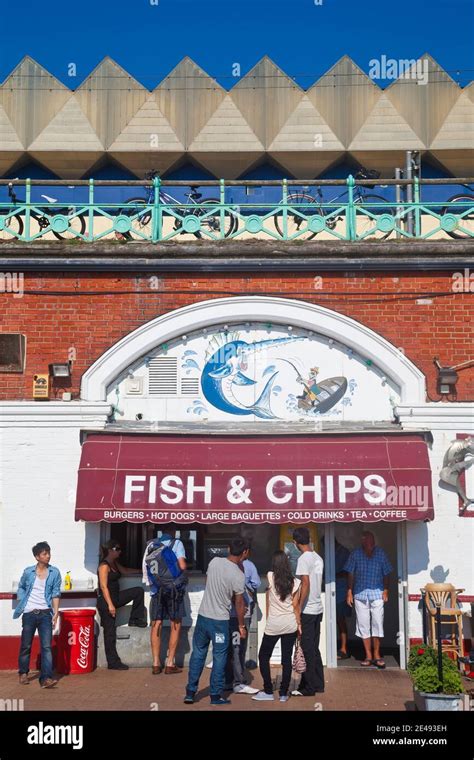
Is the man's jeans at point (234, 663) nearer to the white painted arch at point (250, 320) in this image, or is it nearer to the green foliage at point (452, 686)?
the green foliage at point (452, 686)

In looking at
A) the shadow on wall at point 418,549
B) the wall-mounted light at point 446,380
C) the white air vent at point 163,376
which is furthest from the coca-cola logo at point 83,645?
the wall-mounted light at point 446,380

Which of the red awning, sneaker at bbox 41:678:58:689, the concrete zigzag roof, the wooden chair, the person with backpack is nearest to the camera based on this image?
sneaker at bbox 41:678:58:689

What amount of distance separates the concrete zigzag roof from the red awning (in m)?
9.17

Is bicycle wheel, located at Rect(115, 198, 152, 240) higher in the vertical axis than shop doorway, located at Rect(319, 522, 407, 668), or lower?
higher

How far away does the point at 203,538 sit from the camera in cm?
1152

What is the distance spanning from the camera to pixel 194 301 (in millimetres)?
11758

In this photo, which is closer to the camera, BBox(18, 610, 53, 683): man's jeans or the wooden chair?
BBox(18, 610, 53, 683): man's jeans

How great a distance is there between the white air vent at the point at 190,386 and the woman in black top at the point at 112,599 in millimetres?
2131

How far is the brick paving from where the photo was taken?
9109 mm

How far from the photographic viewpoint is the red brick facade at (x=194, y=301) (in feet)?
38.2

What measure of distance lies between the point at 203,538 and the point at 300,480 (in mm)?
1596

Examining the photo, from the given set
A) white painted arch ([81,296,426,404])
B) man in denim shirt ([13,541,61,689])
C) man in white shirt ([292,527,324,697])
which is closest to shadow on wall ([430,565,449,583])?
man in white shirt ([292,527,324,697])

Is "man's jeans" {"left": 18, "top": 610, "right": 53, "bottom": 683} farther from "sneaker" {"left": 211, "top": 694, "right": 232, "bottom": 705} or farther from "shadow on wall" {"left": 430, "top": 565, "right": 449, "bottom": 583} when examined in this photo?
"shadow on wall" {"left": 430, "top": 565, "right": 449, "bottom": 583}
